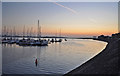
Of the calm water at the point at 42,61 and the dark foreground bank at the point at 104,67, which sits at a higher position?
the dark foreground bank at the point at 104,67

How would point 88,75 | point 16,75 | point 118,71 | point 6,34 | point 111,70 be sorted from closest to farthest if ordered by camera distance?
point 118,71
point 111,70
point 88,75
point 16,75
point 6,34

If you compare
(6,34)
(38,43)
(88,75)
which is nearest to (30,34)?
(6,34)

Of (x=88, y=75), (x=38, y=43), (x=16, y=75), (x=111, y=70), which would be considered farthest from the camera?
(x=38, y=43)

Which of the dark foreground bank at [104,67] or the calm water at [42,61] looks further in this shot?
the calm water at [42,61]

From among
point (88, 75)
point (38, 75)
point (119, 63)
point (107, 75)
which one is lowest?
point (38, 75)

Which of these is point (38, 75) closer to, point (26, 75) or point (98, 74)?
point (26, 75)

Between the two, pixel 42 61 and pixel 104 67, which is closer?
pixel 104 67

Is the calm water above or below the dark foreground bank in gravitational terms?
below

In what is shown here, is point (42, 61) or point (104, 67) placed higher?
point (104, 67)

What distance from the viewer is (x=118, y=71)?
24.3 feet

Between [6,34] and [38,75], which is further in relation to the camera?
[6,34]

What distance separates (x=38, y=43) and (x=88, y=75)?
1995 inches

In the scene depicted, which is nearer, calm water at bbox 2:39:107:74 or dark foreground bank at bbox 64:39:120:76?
dark foreground bank at bbox 64:39:120:76

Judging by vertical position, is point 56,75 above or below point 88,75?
below
